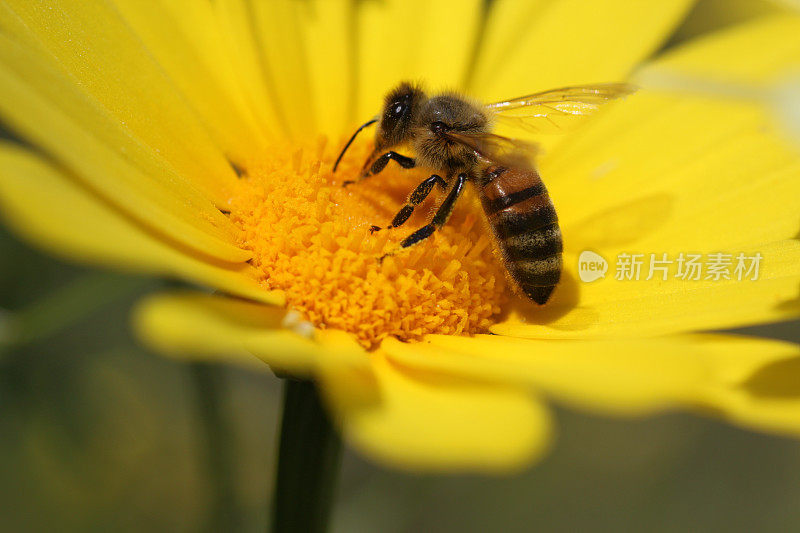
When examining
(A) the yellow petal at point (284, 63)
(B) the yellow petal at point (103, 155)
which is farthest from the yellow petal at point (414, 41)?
(B) the yellow petal at point (103, 155)

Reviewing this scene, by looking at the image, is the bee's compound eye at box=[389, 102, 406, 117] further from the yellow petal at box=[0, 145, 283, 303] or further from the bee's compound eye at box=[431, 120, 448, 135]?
the yellow petal at box=[0, 145, 283, 303]

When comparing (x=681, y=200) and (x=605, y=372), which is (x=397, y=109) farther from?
(x=605, y=372)

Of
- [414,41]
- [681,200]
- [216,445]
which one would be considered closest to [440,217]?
[681,200]

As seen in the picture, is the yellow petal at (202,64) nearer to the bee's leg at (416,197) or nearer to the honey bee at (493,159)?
the honey bee at (493,159)

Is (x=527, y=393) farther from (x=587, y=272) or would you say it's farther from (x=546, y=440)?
(x=587, y=272)

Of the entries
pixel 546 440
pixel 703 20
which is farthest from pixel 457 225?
pixel 703 20

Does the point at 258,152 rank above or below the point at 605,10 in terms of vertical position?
below
